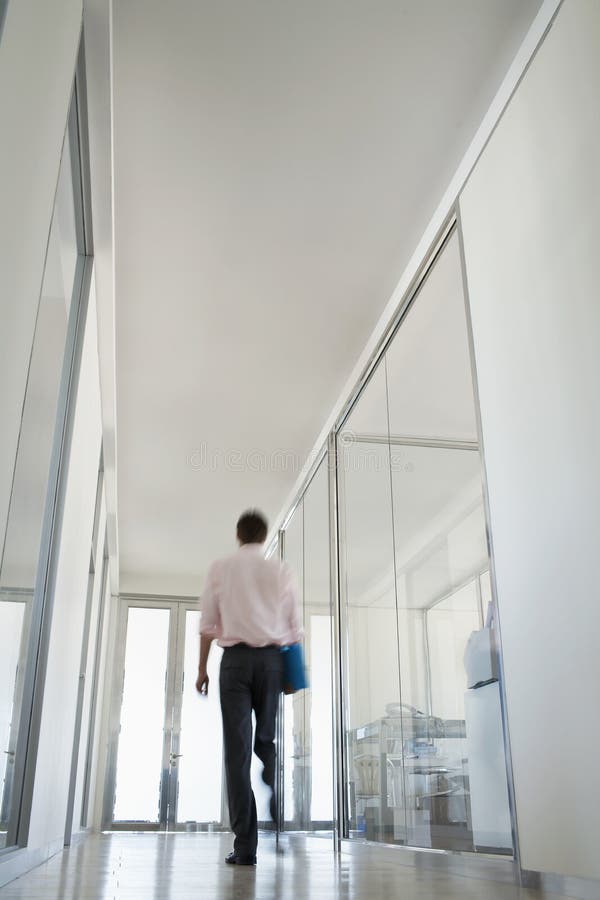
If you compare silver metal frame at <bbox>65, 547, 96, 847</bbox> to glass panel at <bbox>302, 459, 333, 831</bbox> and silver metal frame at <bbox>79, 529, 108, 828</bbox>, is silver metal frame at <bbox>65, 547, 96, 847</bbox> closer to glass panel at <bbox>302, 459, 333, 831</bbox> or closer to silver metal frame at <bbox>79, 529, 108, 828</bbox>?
silver metal frame at <bbox>79, 529, 108, 828</bbox>

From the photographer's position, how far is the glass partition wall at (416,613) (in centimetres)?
248

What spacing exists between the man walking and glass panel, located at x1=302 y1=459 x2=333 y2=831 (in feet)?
6.11

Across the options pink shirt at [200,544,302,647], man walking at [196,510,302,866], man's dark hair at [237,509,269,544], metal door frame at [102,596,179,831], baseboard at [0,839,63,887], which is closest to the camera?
baseboard at [0,839,63,887]

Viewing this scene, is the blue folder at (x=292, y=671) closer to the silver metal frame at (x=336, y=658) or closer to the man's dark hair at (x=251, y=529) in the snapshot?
the man's dark hair at (x=251, y=529)

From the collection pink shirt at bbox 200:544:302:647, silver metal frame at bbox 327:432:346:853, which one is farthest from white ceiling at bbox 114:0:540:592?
pink shirt at bbox 200:544:302:647

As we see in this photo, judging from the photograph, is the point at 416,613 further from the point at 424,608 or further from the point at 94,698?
the point at 94,698

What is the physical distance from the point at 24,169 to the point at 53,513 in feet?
4.97

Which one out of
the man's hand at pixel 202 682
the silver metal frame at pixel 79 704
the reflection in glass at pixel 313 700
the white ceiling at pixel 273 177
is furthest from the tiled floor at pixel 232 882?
the white ceiling at pixel 273 177

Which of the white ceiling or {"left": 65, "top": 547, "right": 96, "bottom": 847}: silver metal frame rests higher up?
the white ceiling

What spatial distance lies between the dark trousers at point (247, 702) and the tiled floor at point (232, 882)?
32cm

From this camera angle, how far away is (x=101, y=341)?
13.2 feet

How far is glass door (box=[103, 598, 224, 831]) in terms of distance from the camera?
7.91 m

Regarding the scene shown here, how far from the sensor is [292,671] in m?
2.86

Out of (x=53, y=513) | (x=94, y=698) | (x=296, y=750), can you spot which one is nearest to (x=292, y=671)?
(x=53, y=513)
